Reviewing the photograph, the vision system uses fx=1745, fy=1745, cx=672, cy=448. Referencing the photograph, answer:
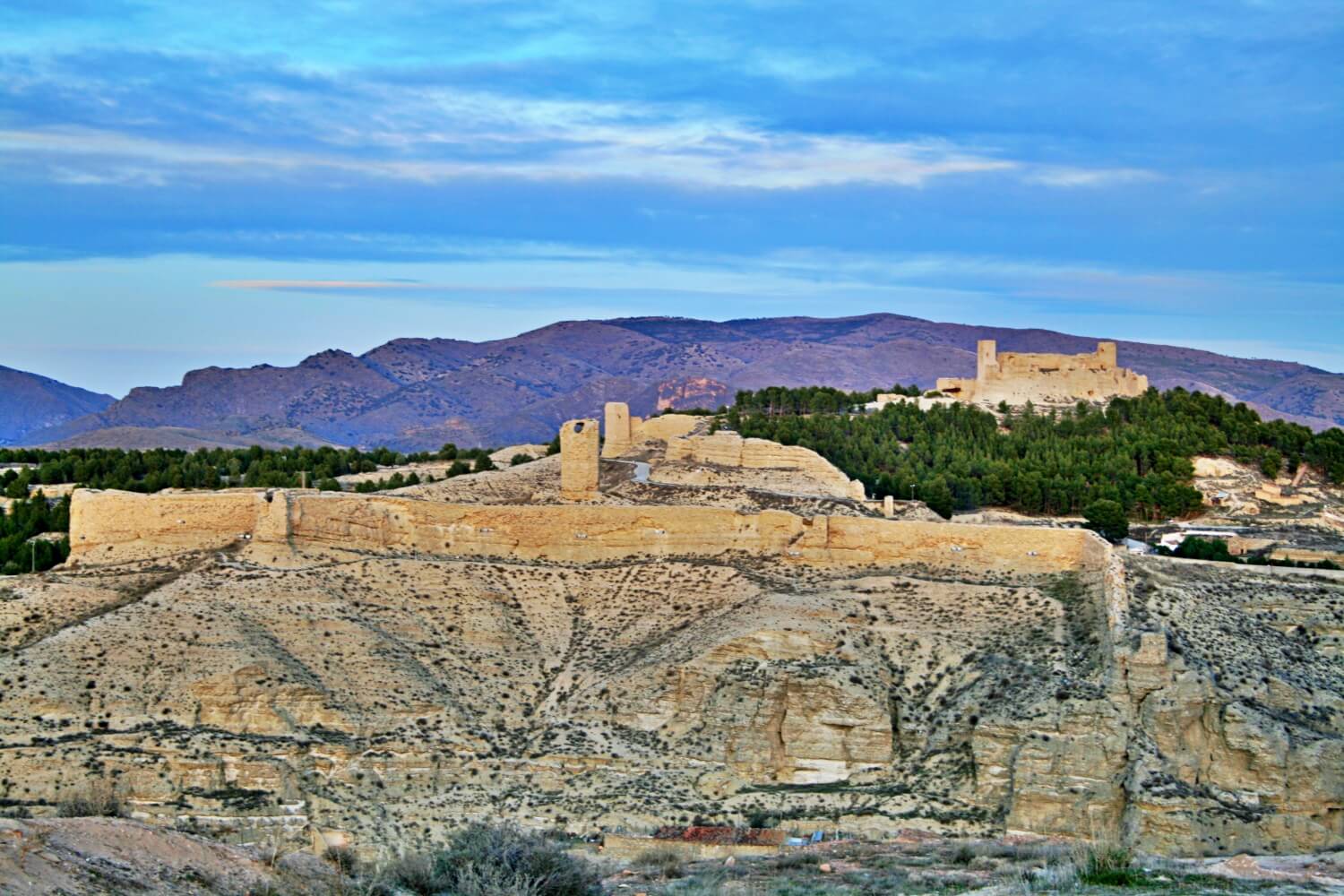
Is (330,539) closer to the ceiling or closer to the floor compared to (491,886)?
closer to the ceiling

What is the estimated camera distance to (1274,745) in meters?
34.8

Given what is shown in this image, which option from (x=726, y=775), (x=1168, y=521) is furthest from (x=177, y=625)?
(x=1168, y=521)

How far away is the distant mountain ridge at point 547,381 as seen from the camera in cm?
15775

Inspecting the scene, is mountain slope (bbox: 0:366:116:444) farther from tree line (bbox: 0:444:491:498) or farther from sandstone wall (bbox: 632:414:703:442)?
sandstone wall (bbox: 632:414:703:442)

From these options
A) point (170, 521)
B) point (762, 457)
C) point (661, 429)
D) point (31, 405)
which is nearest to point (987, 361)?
point (661, 429)

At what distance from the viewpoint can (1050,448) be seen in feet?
220

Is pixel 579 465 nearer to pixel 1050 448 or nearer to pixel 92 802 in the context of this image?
pixel 92 802

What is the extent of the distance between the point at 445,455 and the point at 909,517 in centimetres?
3330

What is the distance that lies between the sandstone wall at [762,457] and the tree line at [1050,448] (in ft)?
9.64

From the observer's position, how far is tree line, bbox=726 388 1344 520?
198 feet

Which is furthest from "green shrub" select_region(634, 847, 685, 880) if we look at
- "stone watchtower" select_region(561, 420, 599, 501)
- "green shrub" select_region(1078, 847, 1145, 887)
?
"stone watchtower" select_region(561, 420, 599, 501)

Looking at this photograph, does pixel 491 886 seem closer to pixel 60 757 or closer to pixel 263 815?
pixel 263 815

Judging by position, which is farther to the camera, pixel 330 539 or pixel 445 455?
pixel 445 455

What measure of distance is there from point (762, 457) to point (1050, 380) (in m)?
25.3
